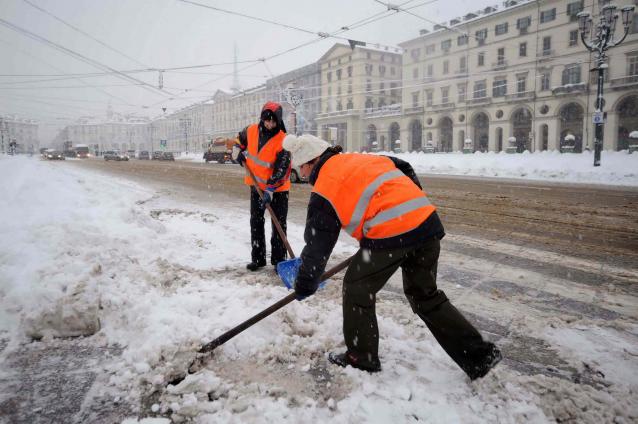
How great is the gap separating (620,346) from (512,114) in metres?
45.0

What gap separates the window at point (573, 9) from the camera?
3716 centimetres

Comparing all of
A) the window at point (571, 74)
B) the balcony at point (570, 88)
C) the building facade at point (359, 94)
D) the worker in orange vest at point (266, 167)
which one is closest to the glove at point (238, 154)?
the worker in orange vest at point (266, 167)

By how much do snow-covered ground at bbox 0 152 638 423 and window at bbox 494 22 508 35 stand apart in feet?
158

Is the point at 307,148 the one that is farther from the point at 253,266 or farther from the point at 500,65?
the point at 500,65

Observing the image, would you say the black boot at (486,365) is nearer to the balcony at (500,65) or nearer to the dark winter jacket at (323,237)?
the dark winter jacket at (323,237)

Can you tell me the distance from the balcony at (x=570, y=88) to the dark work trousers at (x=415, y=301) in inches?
1688

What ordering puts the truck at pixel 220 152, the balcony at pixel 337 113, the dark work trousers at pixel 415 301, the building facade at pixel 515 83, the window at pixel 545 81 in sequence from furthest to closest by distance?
the balcony at pixel 337 113
the window at pixel 545 81
the building facade at pixel 515 83
the truck at pixel 220 152
the dark work trousers at pixel 415 301

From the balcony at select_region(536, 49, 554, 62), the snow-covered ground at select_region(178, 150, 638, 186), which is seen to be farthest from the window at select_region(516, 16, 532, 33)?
the snow-covered ground at select_region(178, 150, 638, 186)

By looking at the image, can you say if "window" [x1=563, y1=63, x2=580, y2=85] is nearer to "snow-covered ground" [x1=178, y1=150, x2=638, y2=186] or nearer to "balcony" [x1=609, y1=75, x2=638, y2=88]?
"balcony" [x1=609, y1=75, x2=638, y2=88]

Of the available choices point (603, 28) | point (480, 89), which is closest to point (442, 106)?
point (480, 89)

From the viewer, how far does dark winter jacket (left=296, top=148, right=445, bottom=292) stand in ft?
7.18

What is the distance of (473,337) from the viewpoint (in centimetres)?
232

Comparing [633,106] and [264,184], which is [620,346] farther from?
[633,106]

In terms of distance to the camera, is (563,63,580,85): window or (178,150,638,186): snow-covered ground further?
(563,63,580,85): window
